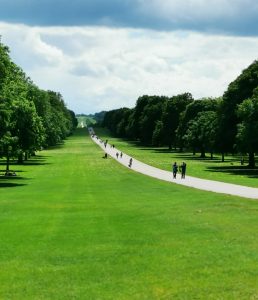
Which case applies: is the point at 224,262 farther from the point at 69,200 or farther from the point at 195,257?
the point at 69,200

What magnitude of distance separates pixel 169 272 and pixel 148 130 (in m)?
145

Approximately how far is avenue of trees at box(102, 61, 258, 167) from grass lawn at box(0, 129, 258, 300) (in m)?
35.5

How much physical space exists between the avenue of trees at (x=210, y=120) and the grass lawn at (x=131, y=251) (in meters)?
35.5

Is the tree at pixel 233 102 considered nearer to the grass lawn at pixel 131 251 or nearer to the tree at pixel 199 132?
the tree at pixel 199 132

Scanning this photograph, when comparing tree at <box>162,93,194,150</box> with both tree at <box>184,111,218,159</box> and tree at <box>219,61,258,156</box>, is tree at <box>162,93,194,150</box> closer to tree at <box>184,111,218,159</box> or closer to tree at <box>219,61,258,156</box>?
tree at <box>184,111,218,159</box>

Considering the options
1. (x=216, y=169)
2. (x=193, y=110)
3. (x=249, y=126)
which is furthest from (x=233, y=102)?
(x=193, y=110)

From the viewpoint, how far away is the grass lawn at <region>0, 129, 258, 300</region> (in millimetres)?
11453

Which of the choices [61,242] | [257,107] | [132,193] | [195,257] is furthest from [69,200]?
[257,107]

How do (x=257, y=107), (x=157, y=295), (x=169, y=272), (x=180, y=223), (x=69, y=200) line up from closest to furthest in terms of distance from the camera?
(x=157, y=295) → (x=169, y=272) → (x=180, y=223) → (x=69, y=200) → (x=257, y=107)

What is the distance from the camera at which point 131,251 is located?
1512 cm

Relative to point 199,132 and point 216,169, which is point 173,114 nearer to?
point 199,132

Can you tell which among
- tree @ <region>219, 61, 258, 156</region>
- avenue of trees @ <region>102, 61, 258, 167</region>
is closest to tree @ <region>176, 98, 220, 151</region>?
avenue of trees @ <region>102, 61, 258, 167</region>

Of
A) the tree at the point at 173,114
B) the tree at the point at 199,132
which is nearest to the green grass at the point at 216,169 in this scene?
the tree at the point at 199,132

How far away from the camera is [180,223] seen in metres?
20.3
